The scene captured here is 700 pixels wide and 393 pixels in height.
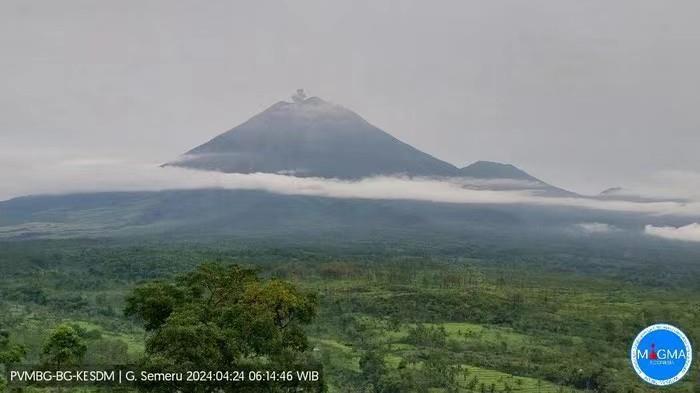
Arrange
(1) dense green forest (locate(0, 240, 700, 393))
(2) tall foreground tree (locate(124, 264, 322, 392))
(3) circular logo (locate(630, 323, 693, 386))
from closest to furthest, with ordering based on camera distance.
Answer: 1. (2) tall foreground tree (locate(124, 264, 322, 392))
2. (3) circular logo (locate(630, 323, 693, 386))
3. (1) dense green forest (locate(0, 240, 700, 393))

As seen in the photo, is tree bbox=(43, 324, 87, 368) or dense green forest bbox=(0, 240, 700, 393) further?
tree bbox=(43, 324, 87, 368)

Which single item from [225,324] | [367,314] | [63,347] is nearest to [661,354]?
[225,324]

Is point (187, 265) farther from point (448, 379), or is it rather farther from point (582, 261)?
point (582, 261)

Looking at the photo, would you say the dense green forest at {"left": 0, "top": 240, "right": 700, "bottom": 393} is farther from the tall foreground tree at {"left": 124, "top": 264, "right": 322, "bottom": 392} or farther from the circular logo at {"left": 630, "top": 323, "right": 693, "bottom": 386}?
the circular logo at {"left": 630, "top": 323, "right": 693, "bottom": 386}

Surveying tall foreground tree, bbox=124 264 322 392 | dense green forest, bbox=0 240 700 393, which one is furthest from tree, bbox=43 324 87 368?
tall foreground tree, bbox=124 264 322 392

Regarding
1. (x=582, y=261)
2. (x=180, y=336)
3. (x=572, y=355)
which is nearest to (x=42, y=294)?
(x=572, y=355)

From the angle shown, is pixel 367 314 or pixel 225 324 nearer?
pixel 225 324

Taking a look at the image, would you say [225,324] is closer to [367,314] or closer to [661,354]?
[661,354]
